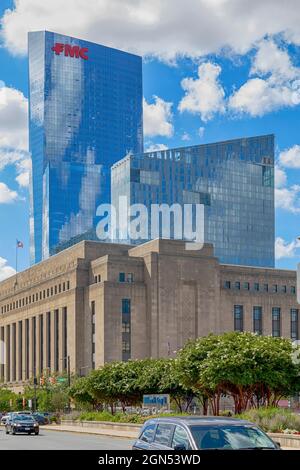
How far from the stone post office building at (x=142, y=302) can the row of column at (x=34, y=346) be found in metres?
0.20

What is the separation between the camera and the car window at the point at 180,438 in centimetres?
1655

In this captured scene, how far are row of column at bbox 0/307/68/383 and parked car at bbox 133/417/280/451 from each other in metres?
114

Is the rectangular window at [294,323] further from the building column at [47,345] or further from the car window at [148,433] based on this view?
the car window at [148,433]

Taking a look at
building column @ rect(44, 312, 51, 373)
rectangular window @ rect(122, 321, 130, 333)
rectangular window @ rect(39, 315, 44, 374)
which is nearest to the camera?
rectangular window @ rect(122, 321, 130, 333)

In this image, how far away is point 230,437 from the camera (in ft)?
54.3

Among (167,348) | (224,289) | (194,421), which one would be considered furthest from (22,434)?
(224,289)

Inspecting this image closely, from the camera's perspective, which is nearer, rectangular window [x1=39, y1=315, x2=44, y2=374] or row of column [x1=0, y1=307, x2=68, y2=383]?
row of column [x1=0, y1=307, x2=68, y2=383]

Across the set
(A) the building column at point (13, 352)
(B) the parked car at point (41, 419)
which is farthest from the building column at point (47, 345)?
(B) the parked car at point (41, 419)

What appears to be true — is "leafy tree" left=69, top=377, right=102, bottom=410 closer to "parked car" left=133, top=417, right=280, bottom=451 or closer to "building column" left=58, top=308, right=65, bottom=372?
"building column" left=58, top=308, right=65, bottom=372

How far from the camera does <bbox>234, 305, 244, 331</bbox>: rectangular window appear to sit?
440 ft

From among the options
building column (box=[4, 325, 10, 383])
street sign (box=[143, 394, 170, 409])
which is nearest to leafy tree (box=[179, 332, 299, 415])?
street sign (box=[143, 394, 170, 409])

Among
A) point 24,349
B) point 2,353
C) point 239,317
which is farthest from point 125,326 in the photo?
point 2,353

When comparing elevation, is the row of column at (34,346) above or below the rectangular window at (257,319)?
below

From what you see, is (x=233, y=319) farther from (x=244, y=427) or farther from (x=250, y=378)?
(x=244, y=427)
